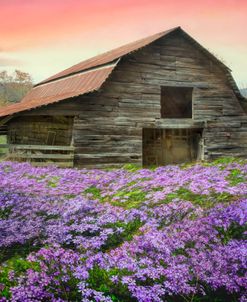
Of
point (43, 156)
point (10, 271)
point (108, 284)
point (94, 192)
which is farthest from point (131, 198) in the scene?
point (43, 156)

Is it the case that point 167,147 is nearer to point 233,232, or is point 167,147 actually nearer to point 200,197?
point 200,197

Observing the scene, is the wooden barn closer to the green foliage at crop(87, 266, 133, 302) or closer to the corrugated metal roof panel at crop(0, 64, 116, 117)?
the corrugated metal roof panel at crop(0, 64, 116, 117)

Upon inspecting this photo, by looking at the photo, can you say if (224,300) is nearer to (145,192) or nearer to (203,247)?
(203,247)

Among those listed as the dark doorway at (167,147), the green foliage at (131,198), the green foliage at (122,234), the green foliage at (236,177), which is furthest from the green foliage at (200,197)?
the dark doorway at (167,147)

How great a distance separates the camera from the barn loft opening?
1085 inches

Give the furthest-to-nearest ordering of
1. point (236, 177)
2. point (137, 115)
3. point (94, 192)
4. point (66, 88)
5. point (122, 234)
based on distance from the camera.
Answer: point (66, 88) < point (137, 115) < point (94, 192) < point (236, 177) < point (122, 234)

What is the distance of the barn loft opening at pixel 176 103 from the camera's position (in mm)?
27562

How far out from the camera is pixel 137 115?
21188 millimetres

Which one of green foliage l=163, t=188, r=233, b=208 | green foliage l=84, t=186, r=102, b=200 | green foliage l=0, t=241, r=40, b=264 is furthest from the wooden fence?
green foliage l=0, t=241, r=40, b=264

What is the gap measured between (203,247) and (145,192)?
4.49 meters

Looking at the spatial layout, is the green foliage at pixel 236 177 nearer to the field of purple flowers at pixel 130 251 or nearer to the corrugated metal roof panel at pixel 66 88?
the field of purple flowers at pixel 130 251

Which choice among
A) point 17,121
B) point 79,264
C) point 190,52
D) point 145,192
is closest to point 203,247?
point 79,264

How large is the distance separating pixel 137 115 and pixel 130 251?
1665 cm

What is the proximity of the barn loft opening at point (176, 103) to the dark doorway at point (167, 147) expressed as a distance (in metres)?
3.87
